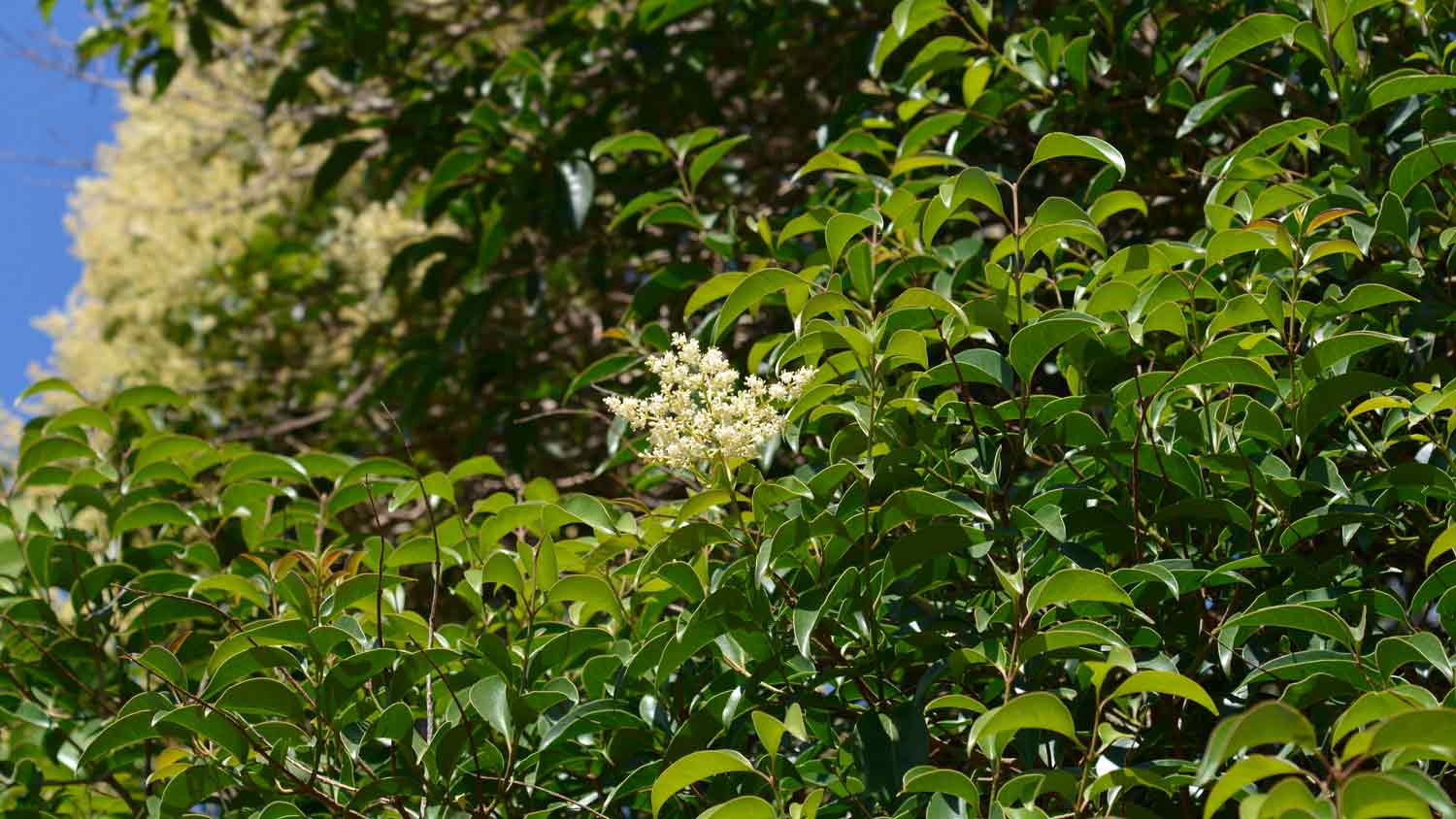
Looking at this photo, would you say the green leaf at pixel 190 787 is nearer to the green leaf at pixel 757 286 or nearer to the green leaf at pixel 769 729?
the green leaf at pixel 769 729

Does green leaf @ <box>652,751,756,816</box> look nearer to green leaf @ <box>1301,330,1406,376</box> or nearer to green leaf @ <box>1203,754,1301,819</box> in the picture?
green leaf @ <box>1203,754,1301,819</box>

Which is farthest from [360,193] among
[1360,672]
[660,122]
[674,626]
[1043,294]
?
[1360,672]

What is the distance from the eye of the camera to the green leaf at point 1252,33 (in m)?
1.58

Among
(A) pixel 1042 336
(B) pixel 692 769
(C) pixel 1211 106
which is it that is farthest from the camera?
(C) pixel 1211 106

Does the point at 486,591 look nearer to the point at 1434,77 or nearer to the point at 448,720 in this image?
the point at 448,720

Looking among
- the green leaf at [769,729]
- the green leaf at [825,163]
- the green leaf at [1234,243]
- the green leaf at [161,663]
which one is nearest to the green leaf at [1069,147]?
the green leaf at [1234,243]

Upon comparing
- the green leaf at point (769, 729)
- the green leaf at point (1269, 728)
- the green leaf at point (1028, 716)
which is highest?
the green leaf at point (1269, 728)

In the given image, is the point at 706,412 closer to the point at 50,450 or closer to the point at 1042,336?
the point at 1042,336

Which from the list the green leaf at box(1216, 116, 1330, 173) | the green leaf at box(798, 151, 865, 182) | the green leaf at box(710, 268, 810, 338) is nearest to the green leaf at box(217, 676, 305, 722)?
the green leaf at box(710, 268, 810, 338)

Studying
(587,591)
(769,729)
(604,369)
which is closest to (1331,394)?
(769,729)

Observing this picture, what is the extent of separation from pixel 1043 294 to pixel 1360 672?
3.06ft

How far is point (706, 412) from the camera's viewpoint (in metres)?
1.27

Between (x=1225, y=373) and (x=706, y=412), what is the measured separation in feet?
1.71

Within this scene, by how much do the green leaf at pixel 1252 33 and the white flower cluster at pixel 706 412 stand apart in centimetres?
78
